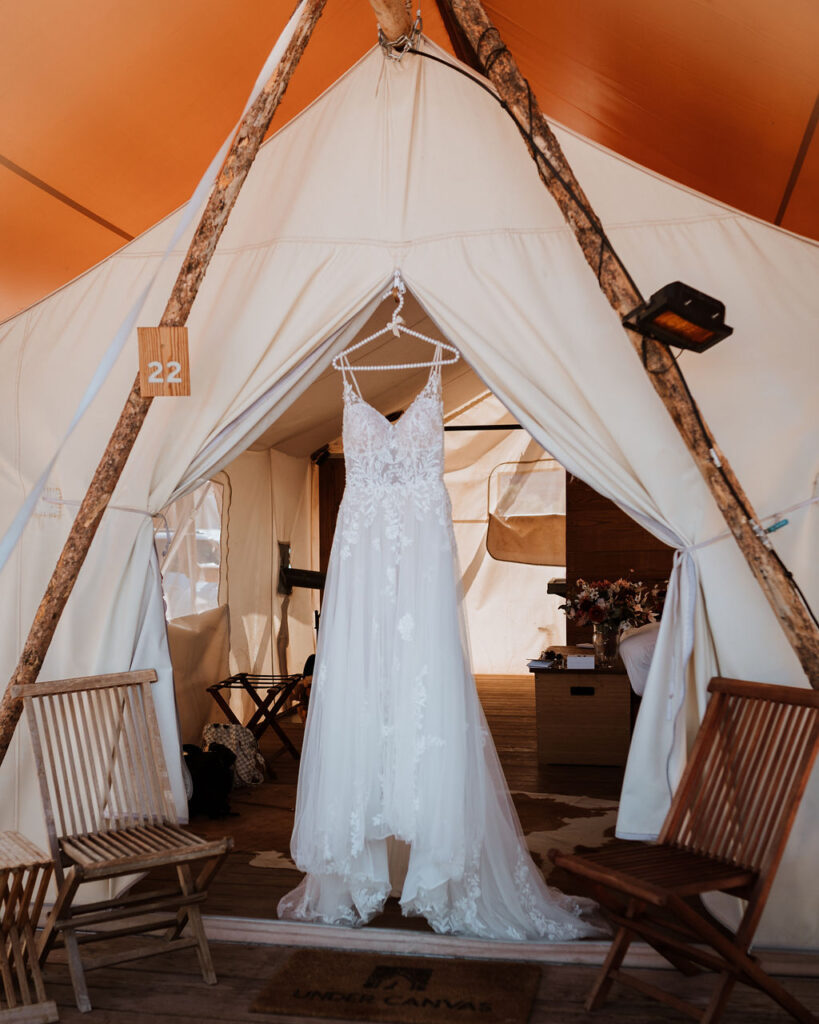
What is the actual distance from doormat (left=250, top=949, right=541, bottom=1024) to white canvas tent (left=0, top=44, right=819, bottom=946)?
67cm

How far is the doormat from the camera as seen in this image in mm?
2629

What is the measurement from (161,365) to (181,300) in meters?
0.28

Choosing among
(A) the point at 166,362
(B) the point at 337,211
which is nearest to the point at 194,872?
(A) the point at 166,362

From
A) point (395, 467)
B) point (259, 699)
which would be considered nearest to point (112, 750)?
point (395, 467)

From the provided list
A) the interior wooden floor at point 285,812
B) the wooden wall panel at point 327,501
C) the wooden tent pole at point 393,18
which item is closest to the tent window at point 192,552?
the interior wooden floor at point 285,812

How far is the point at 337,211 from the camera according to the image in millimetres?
3512

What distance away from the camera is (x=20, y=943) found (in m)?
2.74

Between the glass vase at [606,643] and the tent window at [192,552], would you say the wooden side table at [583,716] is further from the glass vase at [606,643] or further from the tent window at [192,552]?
the tent window at [192,552]

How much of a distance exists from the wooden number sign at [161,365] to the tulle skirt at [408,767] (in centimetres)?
80

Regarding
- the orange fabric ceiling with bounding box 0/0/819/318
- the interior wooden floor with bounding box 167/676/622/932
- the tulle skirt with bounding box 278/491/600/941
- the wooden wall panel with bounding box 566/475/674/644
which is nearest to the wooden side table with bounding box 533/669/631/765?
the interior wooden floor with bounding box 167/676/622/932

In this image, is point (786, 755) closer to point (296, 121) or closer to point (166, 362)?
point (166, 362)

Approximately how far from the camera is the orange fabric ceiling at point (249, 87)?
342cm

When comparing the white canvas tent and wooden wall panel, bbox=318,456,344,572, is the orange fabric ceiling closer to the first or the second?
the white canvas tent

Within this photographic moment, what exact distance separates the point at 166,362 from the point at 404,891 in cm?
194
